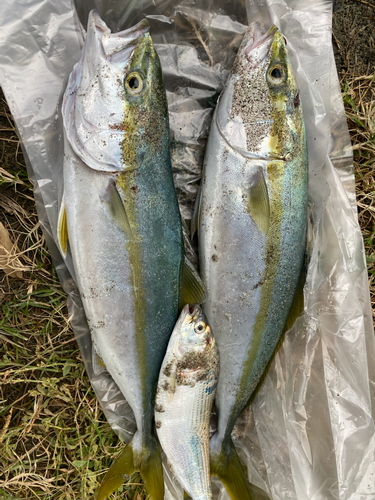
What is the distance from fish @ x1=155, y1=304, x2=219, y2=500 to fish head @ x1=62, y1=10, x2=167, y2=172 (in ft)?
2.58

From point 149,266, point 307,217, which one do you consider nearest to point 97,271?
point 149,266

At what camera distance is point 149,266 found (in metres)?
1.62

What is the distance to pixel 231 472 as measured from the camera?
186cm

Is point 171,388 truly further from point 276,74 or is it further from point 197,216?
point 276,74

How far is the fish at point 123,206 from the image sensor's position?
1498 millimetres

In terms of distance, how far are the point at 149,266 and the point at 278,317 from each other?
26.6 inches

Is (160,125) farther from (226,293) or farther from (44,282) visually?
(44,282)

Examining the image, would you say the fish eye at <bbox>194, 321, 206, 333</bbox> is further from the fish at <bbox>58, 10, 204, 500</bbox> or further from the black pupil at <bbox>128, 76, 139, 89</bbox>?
the black pupil at <bbox>128, 76, 139, 89</bbox>

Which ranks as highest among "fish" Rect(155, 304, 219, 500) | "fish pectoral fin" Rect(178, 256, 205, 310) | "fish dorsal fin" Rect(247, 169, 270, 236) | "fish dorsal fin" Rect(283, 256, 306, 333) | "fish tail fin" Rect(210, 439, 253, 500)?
"fish dorsal fin" Rect(247, 169, 270, 236)

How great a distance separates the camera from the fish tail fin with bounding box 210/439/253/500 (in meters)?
1.83

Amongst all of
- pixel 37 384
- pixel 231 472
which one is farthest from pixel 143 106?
pixel 231 472

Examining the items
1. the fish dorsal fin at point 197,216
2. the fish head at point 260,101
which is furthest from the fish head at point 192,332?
the fish head at point 260,101

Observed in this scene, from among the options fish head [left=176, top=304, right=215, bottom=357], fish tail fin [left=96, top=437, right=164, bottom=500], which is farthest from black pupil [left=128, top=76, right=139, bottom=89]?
fish tail fin [left=96, top=437, right=164, bottom=500]

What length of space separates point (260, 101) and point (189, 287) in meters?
0.92
